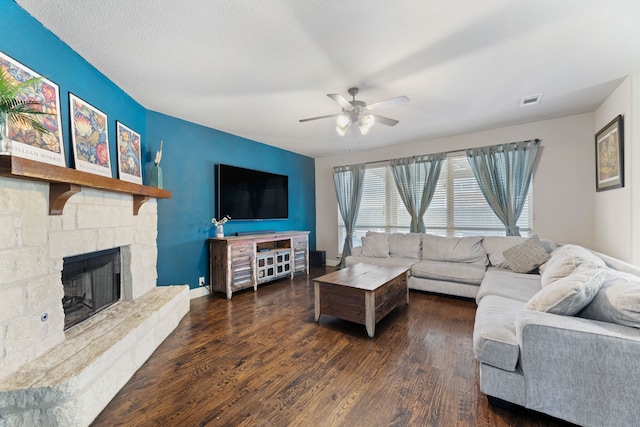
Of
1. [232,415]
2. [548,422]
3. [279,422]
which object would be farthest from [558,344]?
[232,415]

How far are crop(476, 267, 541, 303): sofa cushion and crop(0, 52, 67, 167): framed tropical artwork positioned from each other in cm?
379

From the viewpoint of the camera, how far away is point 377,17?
175 cm

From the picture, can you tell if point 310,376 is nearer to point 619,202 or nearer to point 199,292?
point 199,292

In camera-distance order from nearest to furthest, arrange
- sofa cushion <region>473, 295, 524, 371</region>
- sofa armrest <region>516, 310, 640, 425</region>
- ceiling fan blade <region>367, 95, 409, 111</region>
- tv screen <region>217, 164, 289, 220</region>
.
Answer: sofa armrest <region>516, 310, 640, 425</region>, sofa cushion <region>473, 295, 524, 371</region>, ceiling fan blade <region>367, 95, 409, 111</region>, tv screen <region>217, 164, 289, 220</region>

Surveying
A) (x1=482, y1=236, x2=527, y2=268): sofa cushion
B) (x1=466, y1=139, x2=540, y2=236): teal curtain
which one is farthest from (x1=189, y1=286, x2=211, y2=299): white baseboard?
(x1=466, y1=139, x2=540, y2=236): teal curtain

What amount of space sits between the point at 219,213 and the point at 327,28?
10.0 feet

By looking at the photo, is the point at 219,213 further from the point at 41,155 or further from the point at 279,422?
the point at 279,422

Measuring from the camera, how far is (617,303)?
140 centimetres

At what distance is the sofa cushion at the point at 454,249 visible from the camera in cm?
383

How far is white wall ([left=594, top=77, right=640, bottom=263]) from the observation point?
8.34 ft

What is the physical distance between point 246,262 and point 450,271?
3.00 m

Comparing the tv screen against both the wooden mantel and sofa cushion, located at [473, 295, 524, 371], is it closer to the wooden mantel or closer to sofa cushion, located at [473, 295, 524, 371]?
the wooden mantel

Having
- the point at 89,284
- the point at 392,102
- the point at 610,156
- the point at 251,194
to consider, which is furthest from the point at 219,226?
the point at 610,156

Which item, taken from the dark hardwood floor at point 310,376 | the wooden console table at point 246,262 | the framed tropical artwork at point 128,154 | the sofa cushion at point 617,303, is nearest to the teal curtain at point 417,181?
the dark hardwood floor at point 310,376
